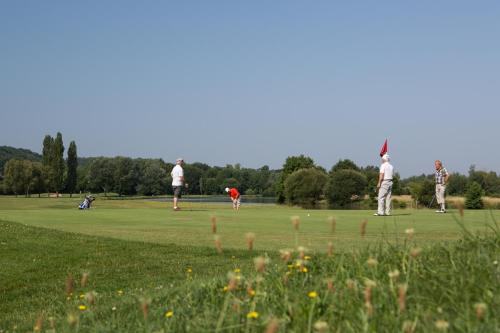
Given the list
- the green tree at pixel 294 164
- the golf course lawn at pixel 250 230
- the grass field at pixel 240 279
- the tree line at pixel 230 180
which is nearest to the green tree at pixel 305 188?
the tree line at pixel 230 180

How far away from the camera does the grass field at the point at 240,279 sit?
4.07m

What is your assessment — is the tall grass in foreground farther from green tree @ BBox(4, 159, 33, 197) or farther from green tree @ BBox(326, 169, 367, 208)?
green tree @ BBox(4, 159, 33, 197)

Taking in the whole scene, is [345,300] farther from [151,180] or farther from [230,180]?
[230,180]

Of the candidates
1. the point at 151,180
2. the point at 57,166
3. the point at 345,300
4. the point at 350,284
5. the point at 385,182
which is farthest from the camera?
the point at 151,180

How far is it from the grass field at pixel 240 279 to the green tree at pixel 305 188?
70428 millimetres

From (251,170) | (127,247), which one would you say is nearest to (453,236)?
(127,247)

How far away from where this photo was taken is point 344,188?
83.9 m

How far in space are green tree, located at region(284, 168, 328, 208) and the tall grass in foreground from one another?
8119 cm

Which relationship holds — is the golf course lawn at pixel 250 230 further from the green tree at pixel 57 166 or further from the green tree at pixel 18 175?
the green tree at pixel 57 166

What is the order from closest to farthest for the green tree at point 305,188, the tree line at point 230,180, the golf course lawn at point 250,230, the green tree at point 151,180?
1. the golf course lawn at point 250,230
2. the tree line at point 230,180
3. the green tree at point 305,188
4. the green tree at point 151,180

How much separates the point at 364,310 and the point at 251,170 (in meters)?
182

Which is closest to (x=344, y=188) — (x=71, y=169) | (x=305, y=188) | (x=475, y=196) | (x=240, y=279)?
(x=305, y=188)

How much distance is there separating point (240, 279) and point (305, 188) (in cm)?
8208

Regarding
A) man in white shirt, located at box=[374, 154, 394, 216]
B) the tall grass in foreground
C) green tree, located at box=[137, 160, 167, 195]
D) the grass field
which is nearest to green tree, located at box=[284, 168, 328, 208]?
green tree, located at box=[137, 160, 167, 195]
